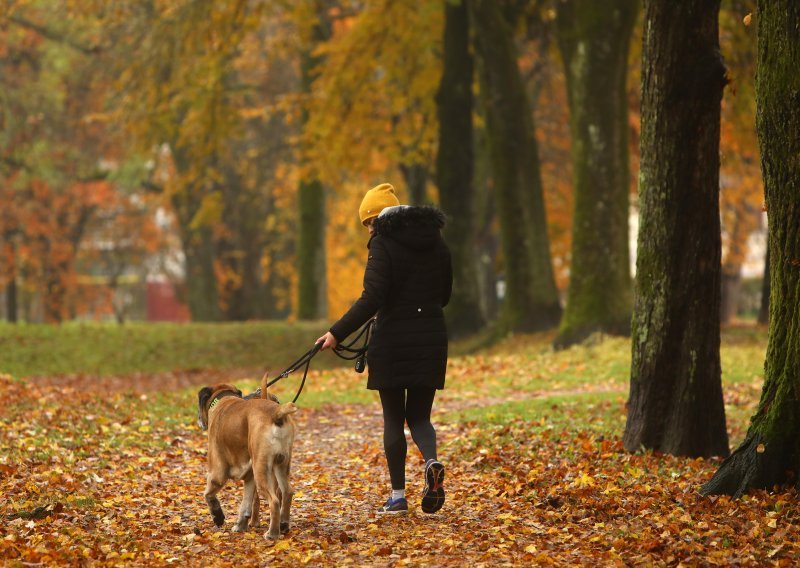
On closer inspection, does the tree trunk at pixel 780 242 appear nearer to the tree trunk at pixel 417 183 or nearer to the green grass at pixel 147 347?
the green grass at pixel 147 347

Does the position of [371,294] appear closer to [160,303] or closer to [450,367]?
[450,367]

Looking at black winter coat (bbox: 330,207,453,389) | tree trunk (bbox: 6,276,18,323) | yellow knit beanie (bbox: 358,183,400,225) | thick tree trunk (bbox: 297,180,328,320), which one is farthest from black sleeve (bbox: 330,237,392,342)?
tree trunk (bbox: 6,276,18,323)

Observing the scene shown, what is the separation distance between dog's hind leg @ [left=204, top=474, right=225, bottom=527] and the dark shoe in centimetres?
132

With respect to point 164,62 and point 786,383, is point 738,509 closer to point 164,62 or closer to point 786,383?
point 786,383

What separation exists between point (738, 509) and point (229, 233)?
109 ft

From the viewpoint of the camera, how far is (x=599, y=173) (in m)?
20.0

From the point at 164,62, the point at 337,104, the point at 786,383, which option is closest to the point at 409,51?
the point at 337,104

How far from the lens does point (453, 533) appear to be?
7.80 metres

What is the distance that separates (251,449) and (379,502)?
6.85 feet

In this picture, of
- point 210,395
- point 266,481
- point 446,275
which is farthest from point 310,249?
point 266,481

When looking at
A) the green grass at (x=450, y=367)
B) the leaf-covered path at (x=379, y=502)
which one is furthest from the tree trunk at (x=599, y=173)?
the leaf-covered path at (x=379, y=502)

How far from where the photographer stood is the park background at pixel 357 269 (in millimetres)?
8133

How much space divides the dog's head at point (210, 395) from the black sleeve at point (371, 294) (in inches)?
37.2

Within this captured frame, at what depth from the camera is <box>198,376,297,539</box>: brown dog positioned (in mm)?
7301
